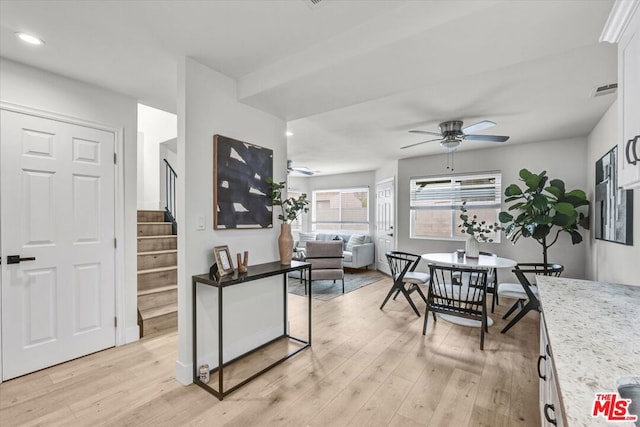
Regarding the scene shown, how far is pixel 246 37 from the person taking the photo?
1.95 meters

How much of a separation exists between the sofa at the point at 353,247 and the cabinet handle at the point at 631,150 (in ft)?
15.9

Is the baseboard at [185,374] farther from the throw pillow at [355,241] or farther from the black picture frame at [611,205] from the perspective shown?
the throw pillow at [355,241]

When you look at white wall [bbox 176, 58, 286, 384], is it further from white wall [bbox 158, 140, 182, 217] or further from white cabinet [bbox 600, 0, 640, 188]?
white wall [bbox 158, 140, 182, 217]

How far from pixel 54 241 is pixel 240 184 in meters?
1.59

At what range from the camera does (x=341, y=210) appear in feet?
26.6

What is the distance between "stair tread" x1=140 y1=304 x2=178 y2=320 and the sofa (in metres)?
3.19

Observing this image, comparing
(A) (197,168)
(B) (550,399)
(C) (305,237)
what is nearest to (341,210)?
(C) (305,237)

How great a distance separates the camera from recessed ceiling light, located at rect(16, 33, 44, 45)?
6.28 feet

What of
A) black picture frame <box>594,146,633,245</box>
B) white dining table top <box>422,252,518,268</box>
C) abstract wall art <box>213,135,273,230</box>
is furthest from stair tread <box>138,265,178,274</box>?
black picture frame <box>594,146,633,245</box>

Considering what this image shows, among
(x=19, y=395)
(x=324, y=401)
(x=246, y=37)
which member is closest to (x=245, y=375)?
(x=324, y=401)

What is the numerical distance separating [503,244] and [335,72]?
4300mm

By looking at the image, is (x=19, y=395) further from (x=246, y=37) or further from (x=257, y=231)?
(x=246, y=37)

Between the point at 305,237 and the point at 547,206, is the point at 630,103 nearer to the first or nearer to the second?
the point at 547,206

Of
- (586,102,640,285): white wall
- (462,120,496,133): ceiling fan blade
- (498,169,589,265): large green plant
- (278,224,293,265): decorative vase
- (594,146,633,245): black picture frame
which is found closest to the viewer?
(586,102,640,285): white wall
